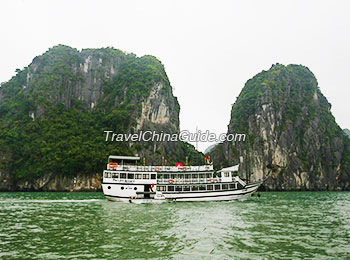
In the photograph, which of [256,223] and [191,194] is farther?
[191,194]

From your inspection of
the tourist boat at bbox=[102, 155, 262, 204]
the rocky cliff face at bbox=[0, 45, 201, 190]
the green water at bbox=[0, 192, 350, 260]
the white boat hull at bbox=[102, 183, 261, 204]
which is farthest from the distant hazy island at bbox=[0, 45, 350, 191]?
the green water at bbox=[0, 192, 350, 260]

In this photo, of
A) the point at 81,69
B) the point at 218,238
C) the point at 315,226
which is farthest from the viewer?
the point at 81,69

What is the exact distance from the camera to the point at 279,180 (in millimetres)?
80250

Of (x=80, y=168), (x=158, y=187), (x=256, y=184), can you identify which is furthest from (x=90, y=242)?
(x=80, y=168)

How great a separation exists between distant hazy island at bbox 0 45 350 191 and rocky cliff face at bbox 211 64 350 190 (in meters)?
0.31

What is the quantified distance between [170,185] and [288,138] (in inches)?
2518

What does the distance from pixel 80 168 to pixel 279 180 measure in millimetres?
56557

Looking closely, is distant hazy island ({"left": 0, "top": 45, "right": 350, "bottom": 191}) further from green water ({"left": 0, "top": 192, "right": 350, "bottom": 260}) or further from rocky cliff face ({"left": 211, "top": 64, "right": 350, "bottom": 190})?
green water ({"left": 0, "top": 192, "right": 350, "bottom": 260})

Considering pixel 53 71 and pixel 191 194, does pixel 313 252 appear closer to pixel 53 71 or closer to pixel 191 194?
pixel 191 194

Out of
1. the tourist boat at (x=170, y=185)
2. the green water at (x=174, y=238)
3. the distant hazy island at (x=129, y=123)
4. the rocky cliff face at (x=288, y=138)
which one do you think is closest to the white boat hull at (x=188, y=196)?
the tourist boat at (x=170, y=185)

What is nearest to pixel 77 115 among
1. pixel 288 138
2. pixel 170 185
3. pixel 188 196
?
pixel 170 185

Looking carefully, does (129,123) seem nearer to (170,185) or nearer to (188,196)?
(170,185)

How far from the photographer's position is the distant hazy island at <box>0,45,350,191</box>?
224ft

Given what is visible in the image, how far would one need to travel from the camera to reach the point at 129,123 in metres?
83.1
